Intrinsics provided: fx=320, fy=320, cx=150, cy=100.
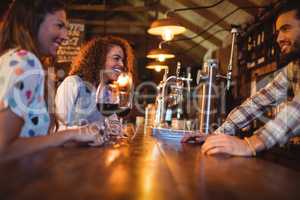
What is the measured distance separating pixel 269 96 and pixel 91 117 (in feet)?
3.95

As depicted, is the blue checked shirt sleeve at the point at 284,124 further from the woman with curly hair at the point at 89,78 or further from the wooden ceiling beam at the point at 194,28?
the wooden ceiling beam at the point at 194,28

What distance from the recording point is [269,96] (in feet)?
6.76

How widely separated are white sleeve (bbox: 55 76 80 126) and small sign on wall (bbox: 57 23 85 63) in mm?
3949

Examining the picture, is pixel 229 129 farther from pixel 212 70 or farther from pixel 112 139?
pixel 112 139

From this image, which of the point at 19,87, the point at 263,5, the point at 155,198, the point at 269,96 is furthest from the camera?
the point at 263,5

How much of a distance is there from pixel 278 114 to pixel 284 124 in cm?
6

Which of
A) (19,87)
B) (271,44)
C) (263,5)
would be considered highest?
(263,5)

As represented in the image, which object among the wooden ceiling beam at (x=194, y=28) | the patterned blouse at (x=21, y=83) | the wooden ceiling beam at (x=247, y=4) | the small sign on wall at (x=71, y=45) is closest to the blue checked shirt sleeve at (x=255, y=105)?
the patterned blouse at (x=21, y=83)

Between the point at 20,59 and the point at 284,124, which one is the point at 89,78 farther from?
the point at 284,124

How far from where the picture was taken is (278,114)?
1.43 meters

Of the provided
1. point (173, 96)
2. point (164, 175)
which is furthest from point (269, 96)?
point (164, 175)

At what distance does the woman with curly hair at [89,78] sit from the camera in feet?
7.18

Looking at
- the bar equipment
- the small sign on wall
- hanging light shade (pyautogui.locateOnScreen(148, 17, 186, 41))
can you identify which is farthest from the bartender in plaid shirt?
the small sign on wall

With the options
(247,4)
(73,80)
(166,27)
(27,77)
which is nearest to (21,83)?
(27,77)
